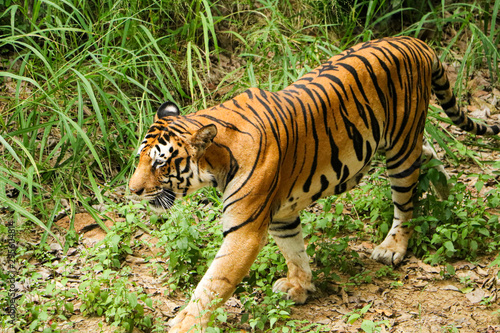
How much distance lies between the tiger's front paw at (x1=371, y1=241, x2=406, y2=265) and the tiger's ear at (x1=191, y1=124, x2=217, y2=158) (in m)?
1.77

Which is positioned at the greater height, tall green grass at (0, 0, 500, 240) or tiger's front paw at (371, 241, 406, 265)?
tall green grass at (0, 0, 500, 240)

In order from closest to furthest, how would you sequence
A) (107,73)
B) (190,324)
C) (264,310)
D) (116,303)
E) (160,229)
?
(190,324) < (116,303) < (264,310) < (160,229) < (107,73)

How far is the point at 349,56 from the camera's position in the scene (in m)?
3.90

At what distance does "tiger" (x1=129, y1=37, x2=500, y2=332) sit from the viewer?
3.24 metres

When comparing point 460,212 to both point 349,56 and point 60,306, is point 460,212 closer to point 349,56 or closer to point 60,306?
point 349,56

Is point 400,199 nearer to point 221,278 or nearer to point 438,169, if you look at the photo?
point 438,169

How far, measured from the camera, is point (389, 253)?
14.1 feet

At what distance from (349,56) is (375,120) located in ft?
1.50

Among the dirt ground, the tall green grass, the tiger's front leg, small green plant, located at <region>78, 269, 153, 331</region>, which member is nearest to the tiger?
the tiger's front leg

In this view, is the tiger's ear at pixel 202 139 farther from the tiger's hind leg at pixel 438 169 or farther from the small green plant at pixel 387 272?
the tiger's hind leg at pixel 438 169

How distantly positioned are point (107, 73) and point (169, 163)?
6.65ft

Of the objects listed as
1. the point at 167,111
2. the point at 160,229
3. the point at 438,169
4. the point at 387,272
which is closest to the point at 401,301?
the point at 387,272

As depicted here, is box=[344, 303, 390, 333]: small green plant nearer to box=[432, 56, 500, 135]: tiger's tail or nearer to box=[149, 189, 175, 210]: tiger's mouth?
box=[149, 189, 175, 210]: tiger's mouth

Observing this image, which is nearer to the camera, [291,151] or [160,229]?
[291,151]
